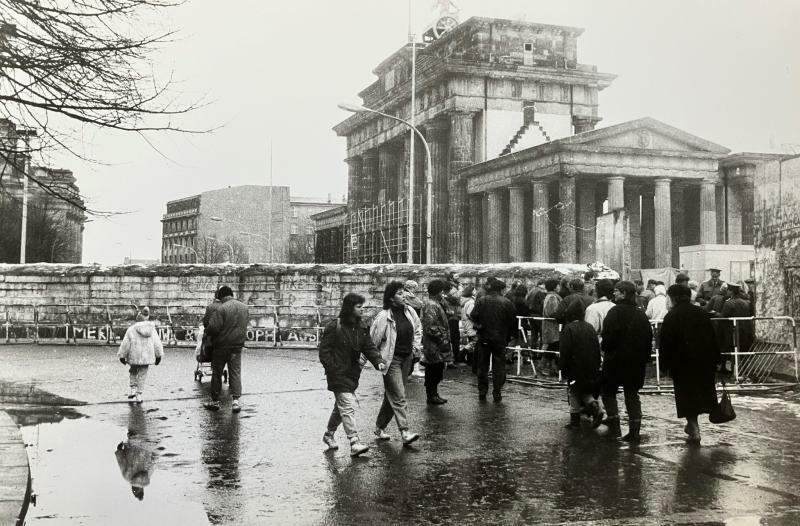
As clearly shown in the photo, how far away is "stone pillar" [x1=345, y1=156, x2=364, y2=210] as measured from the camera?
7244 cm

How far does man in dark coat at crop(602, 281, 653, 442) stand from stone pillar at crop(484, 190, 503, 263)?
38.2 meters

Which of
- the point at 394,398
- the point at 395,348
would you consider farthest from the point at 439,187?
the point at 394,398

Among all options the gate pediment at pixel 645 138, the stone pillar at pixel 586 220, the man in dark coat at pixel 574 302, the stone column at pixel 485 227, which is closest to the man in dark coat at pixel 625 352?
the man in dark coat at pixel 574 302

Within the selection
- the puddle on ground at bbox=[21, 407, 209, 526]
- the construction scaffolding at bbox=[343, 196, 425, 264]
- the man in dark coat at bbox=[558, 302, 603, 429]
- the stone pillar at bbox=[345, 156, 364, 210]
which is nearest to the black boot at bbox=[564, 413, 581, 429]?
the man in dark coat at bbox=[558, 302, 603, 429]

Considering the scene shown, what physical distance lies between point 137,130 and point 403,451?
4.60m

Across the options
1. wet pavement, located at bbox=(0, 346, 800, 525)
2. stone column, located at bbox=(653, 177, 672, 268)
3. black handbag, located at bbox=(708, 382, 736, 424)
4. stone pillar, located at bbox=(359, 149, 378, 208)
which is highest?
stone pillar, located at bbox=(359, 149, 378, 208)

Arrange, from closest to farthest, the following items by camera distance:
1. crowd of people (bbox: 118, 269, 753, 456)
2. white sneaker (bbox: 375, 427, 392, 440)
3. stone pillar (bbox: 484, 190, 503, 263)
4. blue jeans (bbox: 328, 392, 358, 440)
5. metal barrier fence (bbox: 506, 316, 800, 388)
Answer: blue jeans (bbox: 328, 392, 358, 440) → crowd of people (bbox: 118, 269, 753, 456) → white sneaker (bbox: 375, 427, 392, 440) → metal barrier fence (bbox: 506, 316, 800, 388) → stone pillar (bbox: 484, 190, 503, 263)

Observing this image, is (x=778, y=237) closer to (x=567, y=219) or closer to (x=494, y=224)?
(x=567, y=219)

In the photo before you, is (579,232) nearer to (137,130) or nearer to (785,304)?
(785,304)

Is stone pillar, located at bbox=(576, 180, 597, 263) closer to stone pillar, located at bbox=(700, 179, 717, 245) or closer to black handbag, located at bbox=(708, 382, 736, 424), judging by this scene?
stone pillar, located at bbox=(700, 179, 717, 245)

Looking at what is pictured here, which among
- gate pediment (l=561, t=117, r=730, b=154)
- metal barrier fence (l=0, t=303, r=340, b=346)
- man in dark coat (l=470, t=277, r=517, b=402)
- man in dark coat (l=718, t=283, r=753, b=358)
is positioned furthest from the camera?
gate pediment (l=561, t=117, r=730, b=154)

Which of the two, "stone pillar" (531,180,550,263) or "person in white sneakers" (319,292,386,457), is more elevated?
"stone pillar" (531,180,550,263)

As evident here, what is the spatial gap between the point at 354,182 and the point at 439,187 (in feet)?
61.8

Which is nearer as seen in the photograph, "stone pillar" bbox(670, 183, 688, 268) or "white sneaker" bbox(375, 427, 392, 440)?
"white sneaker" bbox(375, 427, 392, 440)
